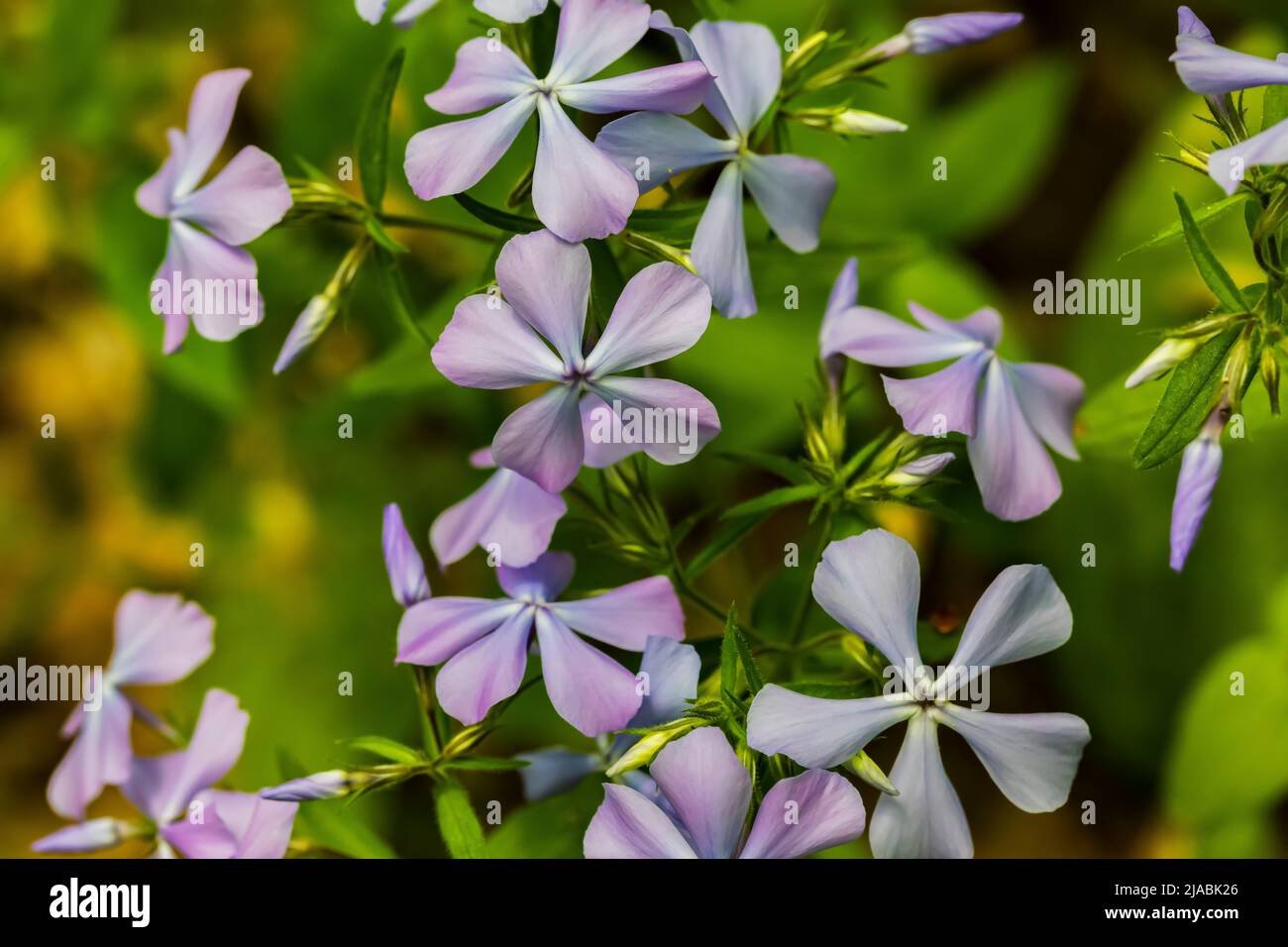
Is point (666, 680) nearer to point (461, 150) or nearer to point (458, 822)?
point (458, 822)

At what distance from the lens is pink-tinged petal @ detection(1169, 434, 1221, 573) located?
904mm

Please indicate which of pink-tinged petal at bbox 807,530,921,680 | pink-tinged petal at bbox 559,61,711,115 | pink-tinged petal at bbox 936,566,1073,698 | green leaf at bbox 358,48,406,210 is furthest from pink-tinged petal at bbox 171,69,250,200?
pink-tinged petal at bbox 936,566,1073,698

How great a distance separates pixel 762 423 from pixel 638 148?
960 mm

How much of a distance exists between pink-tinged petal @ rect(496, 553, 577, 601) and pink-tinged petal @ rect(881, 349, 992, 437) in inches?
13.5

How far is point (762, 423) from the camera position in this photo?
6.31 feet

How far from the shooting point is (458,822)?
109 cm

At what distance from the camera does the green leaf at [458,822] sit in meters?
1.08

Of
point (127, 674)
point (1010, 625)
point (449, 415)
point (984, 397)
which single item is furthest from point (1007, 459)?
point (449, 415)

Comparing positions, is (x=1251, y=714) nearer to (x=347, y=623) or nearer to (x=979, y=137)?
(x=979, y=137)

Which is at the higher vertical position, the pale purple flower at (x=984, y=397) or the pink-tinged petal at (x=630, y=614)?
the pale purple flower at (x=984, y=397)

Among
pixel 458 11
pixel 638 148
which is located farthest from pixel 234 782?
pixel 638 148

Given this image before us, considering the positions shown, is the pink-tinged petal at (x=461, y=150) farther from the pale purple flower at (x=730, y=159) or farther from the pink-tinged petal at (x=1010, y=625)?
the pink-tinged petal at (x=1010, y=625)

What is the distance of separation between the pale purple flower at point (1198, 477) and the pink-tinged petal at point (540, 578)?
1.74 feet

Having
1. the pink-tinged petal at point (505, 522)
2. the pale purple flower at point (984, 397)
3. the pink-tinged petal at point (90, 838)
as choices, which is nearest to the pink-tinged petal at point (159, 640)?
the pink-tinged petal at point (90, 838)
